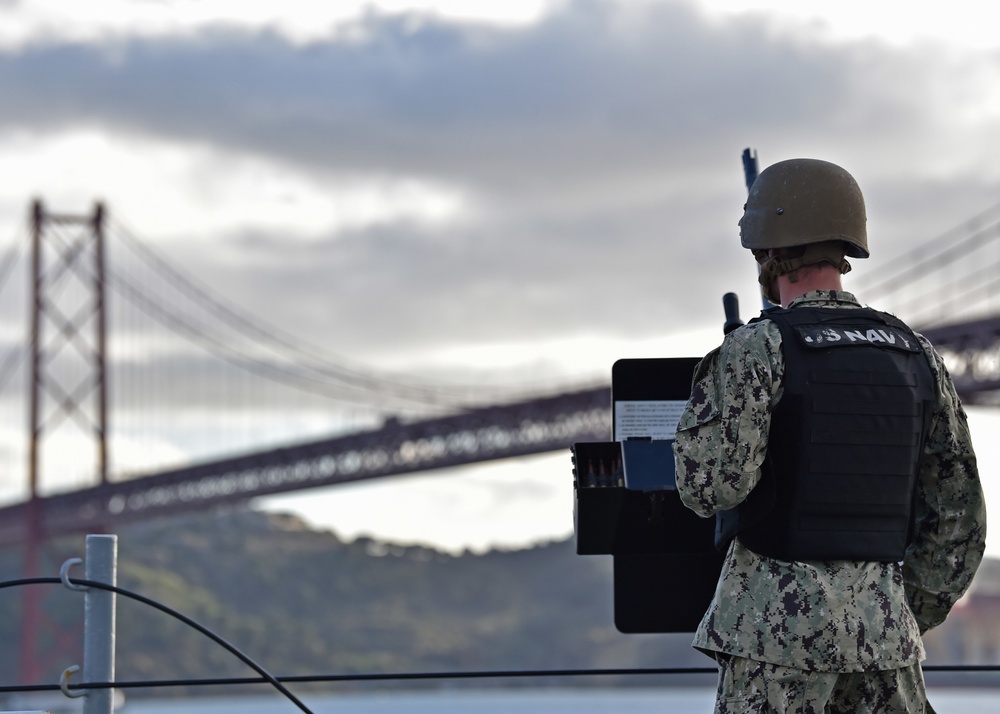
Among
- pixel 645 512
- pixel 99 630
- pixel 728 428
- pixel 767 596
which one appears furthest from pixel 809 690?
pixel 99 630

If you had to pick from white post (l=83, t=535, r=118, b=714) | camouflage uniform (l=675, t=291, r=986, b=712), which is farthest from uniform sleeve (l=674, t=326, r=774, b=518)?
white post (l=83, t=535, r=118, b=714)

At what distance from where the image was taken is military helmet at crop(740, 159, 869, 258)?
236cm

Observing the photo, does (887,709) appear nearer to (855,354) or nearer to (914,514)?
(914,514)

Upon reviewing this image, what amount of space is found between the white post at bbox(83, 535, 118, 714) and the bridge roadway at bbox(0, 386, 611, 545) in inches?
1269

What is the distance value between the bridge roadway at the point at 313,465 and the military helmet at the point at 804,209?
3250 centimetres

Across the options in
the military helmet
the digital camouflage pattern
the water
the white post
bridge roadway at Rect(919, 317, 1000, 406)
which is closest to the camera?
the digital camouflage pattern

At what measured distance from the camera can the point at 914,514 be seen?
2369 mm

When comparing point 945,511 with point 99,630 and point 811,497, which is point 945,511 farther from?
point 99,630

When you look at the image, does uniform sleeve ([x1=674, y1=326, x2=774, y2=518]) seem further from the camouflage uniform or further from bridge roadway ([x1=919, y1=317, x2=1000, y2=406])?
bridge roadway ([x1=919, y1=317, x2=1000, y2=406])

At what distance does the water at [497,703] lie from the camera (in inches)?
3430

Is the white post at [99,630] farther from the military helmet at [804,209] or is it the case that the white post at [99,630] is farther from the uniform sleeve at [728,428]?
the military helmet at [804,209]

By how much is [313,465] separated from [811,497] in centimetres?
3445

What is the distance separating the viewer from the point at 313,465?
119 ft

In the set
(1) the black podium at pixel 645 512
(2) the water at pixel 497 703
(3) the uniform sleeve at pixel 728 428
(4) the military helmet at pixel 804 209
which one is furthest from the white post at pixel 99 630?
(2) the water at pixel 497 703
